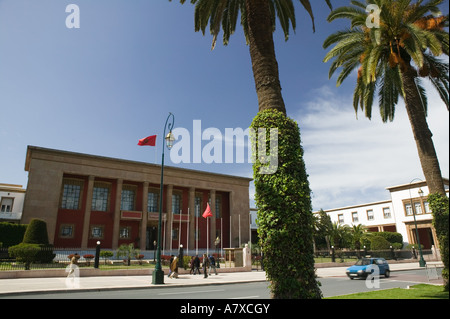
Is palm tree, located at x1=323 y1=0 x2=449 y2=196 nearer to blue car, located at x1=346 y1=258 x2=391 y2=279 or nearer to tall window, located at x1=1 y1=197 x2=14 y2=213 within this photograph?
blue car, located at x1=346 y1=258 x2=391 y2=279

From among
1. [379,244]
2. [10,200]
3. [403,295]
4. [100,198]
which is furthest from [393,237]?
[10,200]

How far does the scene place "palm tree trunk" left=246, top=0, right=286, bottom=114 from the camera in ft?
25.1

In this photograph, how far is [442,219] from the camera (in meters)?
11.0

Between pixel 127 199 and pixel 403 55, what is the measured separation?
35.8m

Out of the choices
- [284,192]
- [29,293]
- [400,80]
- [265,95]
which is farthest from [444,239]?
[29,293]

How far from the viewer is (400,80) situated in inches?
492

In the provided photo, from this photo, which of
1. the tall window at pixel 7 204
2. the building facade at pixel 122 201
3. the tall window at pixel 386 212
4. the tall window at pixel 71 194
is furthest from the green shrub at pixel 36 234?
the tall window at pixel 386 212

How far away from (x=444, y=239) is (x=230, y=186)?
3645 cm

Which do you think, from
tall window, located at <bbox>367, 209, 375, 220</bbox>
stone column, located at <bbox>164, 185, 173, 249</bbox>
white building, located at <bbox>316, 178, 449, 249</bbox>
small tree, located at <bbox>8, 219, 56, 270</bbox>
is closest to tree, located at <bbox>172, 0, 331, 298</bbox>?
small tree, located at <bbox>8, 219, 56, 270</bbox>

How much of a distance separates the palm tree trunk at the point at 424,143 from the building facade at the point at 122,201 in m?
28.7

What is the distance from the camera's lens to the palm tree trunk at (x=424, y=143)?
37.1ft

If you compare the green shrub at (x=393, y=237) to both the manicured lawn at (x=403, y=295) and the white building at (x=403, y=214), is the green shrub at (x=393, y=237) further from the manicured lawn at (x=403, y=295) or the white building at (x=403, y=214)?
the manicured lawn at (x=403, y=295)

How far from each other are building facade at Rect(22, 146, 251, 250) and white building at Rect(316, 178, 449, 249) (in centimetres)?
2445
